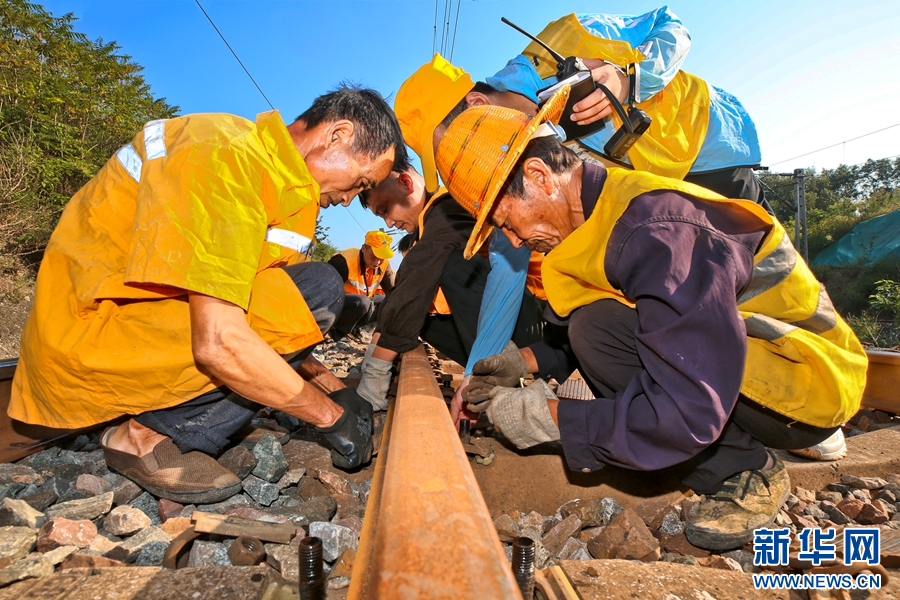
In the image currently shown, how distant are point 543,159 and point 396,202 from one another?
2.46 metres

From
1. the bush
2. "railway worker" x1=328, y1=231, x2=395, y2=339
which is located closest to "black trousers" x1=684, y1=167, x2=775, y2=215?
"railway worker" x1=328, y1=231, x2=395, y2=339

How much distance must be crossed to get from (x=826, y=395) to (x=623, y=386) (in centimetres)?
75

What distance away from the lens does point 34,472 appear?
2.29 m

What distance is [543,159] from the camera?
1.98 m

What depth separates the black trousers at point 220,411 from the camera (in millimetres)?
2252

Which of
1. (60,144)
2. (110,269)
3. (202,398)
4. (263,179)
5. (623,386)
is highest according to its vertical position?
(60,144)

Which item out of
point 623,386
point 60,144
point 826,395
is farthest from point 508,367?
point 60,144

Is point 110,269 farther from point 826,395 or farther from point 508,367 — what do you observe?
point 826,395

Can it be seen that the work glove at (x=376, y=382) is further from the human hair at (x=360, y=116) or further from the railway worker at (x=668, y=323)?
the human hair at (x=360, y=116)

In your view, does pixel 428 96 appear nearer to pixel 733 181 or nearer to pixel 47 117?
pixel 733 181

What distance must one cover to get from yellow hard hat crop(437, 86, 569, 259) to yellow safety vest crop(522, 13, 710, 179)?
3.10ft

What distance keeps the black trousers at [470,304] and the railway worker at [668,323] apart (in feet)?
4.12

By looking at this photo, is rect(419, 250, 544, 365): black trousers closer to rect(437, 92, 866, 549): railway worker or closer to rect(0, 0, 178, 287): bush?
rect(437, 92, 866, 549): railway worker

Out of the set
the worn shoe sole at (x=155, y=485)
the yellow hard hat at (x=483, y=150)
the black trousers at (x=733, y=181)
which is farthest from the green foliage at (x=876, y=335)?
the worn shoe sole at (x=155, y=485)
